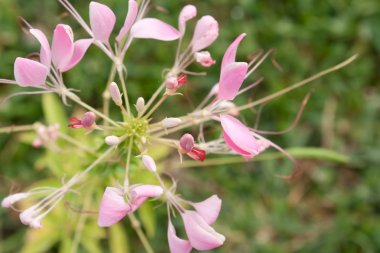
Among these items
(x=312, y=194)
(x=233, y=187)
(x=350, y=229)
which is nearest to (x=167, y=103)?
(x=233, y=187)

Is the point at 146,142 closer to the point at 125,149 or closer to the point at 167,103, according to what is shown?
the point at 125,149

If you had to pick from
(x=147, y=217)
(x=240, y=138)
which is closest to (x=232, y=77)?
(x=240, y=138)

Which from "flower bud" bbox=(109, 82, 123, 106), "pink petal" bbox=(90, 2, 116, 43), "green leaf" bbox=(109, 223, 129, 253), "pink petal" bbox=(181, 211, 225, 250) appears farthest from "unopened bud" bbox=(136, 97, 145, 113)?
"green leaf" bbox=(109, 223, 129, 253)

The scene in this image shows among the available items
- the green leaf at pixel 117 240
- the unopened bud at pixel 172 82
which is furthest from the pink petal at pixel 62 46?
the green leaf at pixel 117 240

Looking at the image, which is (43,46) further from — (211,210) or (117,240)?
(117,240)

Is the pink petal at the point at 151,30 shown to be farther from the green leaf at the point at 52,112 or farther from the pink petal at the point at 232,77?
the green leaf at the point at 52,112
